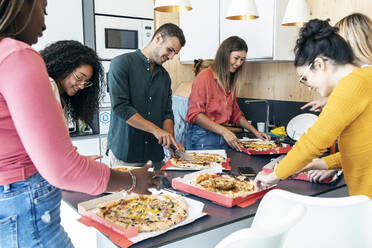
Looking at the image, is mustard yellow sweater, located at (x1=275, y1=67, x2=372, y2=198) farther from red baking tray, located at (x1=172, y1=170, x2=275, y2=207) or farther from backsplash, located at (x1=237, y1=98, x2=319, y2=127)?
backsplash, located at (x1=237, y1=98, x2=319, y2=127)

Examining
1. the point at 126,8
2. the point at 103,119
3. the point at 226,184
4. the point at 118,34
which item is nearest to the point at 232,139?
the point at 226,184

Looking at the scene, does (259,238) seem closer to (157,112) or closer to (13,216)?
(13,216)

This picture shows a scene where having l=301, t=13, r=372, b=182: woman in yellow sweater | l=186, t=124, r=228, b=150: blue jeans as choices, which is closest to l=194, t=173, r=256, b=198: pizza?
l=301, t=13, r=372, b=182: woman in yellow sweater

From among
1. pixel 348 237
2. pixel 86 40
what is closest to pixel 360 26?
pixel 348 237

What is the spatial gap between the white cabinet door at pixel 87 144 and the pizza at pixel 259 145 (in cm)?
149

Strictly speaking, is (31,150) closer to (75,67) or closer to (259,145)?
(75,67)

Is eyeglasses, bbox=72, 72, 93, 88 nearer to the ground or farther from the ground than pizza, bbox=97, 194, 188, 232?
farther from the ground

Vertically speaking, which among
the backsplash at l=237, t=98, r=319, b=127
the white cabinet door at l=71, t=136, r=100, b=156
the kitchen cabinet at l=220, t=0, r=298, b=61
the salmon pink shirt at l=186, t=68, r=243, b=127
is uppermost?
the kitchen cabinet at l=220, t=0, r=298, b=61

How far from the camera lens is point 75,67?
1.44 m

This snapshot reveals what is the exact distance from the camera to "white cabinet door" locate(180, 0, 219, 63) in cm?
322

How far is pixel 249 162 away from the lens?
191 cm

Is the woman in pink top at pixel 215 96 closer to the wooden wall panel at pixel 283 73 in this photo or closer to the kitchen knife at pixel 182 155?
the kitchen knife at pixel 182 155

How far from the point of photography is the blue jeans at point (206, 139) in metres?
2.42

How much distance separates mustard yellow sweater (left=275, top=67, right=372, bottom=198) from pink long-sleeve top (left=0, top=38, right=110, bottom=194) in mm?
755
